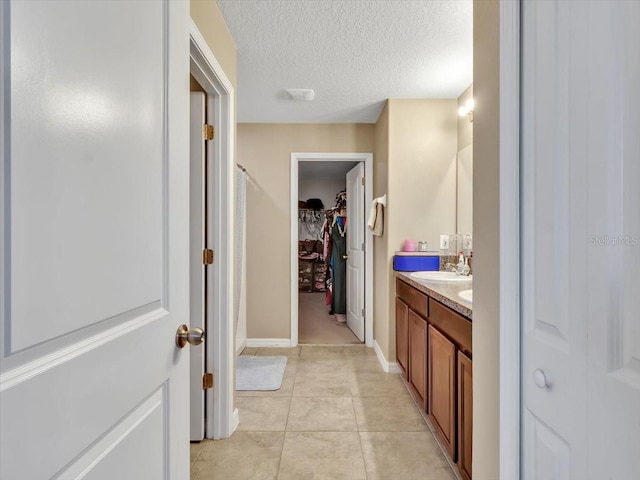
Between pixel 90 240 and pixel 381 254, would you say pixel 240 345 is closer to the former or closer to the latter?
pixel 381 254

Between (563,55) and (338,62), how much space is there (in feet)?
6.12

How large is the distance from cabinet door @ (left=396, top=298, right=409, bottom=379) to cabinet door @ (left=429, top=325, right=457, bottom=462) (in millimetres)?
531

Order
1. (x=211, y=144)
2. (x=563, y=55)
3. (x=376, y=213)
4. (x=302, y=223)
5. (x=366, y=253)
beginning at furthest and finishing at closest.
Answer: (x=302, y=223), (x=366, y=253), (x=376, y=213), (x=211, y=144), (x=563, y=55)

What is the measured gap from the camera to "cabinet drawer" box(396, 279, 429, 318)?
6.80ft

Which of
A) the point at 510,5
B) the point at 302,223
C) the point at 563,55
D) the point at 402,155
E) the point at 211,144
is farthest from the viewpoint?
the point at 302,223

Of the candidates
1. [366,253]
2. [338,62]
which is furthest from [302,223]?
[338,62]

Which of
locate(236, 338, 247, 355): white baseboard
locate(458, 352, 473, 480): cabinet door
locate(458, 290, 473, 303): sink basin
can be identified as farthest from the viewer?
locate(236, 338, 247, 355): white baseboard

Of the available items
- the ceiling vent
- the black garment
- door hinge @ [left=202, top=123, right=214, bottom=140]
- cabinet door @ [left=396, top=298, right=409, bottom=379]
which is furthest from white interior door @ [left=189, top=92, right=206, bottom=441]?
the black garment

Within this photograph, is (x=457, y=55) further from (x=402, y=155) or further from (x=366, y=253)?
(x=366, y=253)

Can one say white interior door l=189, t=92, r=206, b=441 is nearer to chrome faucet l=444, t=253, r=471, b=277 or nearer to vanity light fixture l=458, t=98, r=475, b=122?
chrome faucet l=444, t=253, r=471, b=277

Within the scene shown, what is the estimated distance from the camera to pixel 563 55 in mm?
716

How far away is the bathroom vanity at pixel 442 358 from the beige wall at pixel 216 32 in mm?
1747

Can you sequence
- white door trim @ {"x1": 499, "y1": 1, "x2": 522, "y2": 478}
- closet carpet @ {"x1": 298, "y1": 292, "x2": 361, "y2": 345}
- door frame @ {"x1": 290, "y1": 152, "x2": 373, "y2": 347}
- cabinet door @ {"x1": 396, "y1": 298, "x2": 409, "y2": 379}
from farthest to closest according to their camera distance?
closet carpet @ {"x1": 298, "y1": 292, "x2": 361, "y2": 345}, door frame @ {"x1": 290, "y1": 152, "x2": 373, "y2": 347}, cabinet door @ {"x1": 396, "y1": 298, "x2": 409, "y2": 379}, white door trim @ {"x1": 499, "y1": 1, "x2": 522, "y2": 478}

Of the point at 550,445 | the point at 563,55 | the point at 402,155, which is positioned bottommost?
the point at 550,445
